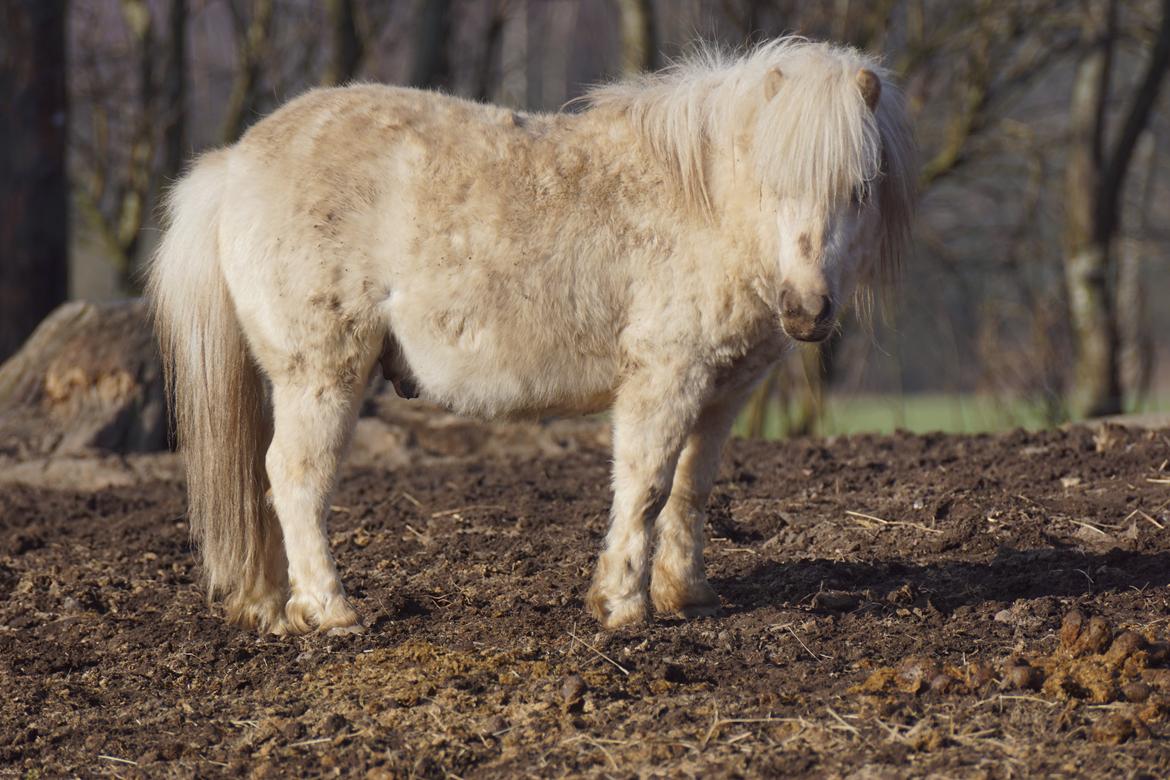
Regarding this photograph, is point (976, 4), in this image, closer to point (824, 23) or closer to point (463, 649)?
point (824, 23)

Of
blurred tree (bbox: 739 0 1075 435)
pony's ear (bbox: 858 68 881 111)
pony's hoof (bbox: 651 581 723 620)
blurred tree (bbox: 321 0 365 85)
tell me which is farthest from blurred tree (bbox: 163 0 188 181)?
pony's ear (bbox: 858 68 881 111)

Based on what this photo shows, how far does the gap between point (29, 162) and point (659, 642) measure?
25.9 ft

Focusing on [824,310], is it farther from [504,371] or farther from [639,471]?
[504,371]

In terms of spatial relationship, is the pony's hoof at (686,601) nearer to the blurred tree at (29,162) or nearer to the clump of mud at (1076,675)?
the clump of mud at (1076,675)

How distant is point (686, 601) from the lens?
15.1 ft

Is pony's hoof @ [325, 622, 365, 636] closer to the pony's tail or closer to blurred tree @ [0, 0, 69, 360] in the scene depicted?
the pony's tail

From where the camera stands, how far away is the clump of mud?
3.43m

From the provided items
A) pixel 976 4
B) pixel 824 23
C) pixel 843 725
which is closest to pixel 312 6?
pixel 824 23

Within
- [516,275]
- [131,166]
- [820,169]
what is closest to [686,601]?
[516,275]

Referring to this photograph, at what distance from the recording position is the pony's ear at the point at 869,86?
405 cm

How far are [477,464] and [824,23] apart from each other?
22.0 feet

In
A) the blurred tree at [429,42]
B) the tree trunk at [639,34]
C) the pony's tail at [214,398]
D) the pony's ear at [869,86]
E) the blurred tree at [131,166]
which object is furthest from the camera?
the blurred tree at [131,166]

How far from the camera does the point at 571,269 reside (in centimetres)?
428

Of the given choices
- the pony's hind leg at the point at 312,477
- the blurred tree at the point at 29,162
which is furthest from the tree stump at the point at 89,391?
the pony's hind leg at the point at 312,477
